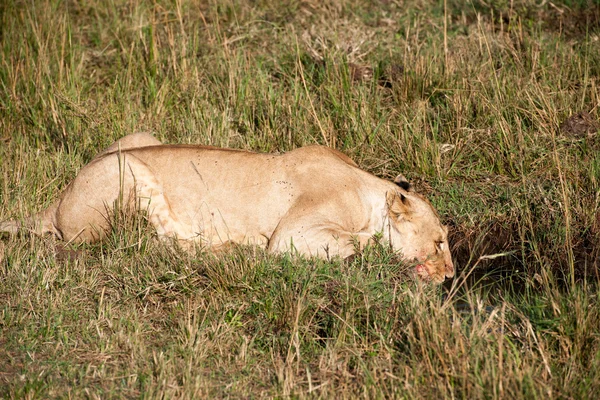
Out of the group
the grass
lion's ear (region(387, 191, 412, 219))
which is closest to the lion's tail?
the grass

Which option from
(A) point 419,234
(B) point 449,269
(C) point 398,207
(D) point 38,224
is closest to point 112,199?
(D) point 38,224

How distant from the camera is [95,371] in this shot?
3828 millimetres

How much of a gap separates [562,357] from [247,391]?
4.58ft

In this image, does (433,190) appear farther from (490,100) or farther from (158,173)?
(158,173)

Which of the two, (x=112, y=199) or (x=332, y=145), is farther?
(x=332, y=145)

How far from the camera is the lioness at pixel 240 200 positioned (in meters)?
5.23

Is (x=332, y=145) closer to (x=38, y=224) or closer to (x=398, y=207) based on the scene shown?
(x=398, y=207)

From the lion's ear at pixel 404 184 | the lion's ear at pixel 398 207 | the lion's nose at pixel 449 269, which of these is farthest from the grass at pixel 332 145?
the lion's ear at pixel 404 184

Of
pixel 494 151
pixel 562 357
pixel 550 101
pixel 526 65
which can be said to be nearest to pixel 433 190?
pixel 494 151

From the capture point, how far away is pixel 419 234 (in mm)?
5266

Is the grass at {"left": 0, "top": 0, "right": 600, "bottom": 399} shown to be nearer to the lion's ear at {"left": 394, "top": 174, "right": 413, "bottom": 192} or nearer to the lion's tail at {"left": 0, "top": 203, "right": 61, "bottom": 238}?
the lion's tail at {"left": 0, "top": 203, "right": 61, "bottom": 238}

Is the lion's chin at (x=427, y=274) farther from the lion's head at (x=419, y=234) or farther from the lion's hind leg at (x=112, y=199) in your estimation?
the lion's hind leg at (x=112, y=199)

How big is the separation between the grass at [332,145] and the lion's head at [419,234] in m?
0.21

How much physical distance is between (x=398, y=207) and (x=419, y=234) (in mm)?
214
